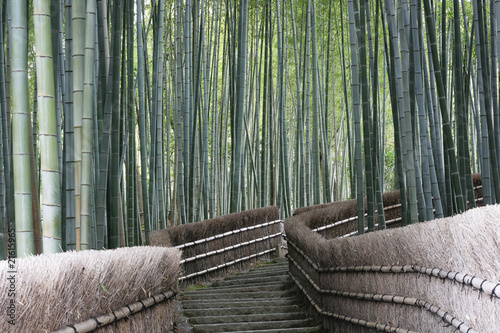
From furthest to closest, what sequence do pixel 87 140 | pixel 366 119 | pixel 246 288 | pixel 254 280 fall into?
pixel 254 280, pixel 246 288, pixel 366 119, pixel 87 140

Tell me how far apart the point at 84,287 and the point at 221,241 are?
3.87 metres

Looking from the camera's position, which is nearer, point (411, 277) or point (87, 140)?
point (411, 277)

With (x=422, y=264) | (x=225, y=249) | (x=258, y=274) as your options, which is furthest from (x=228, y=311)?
(x=422, y=264)

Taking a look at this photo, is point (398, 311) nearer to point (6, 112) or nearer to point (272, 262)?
point (6, 112)

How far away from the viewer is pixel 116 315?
6.70 feet

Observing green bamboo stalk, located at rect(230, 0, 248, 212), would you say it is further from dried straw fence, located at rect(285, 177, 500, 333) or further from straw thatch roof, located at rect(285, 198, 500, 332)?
straw thatch roof, located at rect(285, 198, 500, 332)

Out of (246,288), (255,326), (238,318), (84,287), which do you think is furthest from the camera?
(246,288)

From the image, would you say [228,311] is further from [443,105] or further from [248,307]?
[443,105]

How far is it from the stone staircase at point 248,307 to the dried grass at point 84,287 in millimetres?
1361

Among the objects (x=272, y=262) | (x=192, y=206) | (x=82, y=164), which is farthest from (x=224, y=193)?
(x=82, y=164)

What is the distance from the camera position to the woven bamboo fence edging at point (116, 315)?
1786mm

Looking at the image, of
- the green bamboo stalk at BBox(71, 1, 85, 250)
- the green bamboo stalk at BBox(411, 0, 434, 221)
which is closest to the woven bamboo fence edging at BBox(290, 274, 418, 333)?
the green bamboo stalk at BBox(411, 0, 434, 221)

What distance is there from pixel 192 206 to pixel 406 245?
3620 mm

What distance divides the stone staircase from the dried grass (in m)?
1.36
